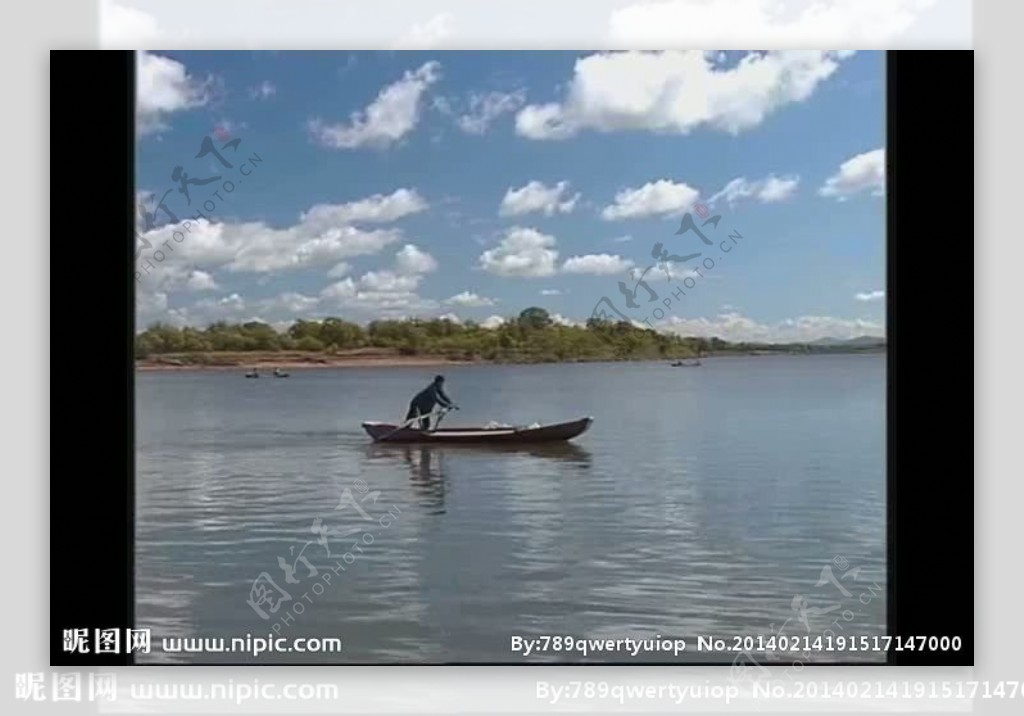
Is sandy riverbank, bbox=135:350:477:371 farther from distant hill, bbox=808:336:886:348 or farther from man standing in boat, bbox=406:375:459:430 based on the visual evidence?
distant hill, bbox=808:336:886:348

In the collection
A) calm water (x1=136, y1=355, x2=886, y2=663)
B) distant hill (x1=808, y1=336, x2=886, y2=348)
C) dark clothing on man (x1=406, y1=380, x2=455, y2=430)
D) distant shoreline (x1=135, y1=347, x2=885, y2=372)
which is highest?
distant hill (x1=808, y1=336, x2=886, y2=348)

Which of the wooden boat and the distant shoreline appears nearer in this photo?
the distant shoreline

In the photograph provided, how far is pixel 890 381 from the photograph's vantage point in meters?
3.07

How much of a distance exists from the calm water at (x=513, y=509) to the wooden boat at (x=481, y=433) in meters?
0.04

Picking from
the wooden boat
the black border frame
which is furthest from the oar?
the black border frame

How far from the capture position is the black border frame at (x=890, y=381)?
301 cm

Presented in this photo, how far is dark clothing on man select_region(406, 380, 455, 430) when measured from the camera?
360 cm

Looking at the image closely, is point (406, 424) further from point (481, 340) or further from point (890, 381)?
point (890, 381)

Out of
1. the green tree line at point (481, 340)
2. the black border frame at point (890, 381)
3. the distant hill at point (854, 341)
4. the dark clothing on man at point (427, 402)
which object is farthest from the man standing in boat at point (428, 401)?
the distant hill at point (854, 341)

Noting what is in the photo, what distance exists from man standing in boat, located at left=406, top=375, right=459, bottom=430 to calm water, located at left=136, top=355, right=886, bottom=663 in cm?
5
